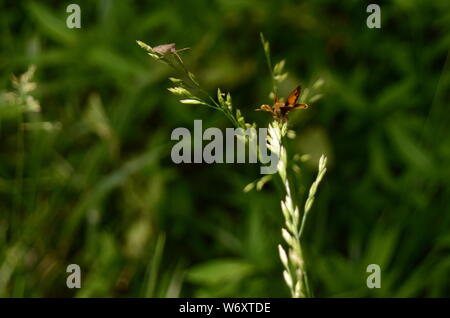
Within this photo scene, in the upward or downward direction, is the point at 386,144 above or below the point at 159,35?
below

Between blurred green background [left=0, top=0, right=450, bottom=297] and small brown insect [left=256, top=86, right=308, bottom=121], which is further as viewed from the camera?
blurred green background [left=0, top=0, right=450, bottom=297]

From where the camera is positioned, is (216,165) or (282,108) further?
(216,165)

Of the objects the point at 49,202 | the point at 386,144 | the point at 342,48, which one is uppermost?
the point at 342,48

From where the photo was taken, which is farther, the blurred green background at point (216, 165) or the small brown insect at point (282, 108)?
the blurred green background at point (216, 165)

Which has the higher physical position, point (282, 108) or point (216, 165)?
point (216, 165)
